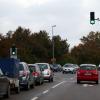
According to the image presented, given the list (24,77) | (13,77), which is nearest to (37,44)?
(24,77)

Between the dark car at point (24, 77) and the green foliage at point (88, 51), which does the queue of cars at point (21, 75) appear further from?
the green foliage at point (88, 51)

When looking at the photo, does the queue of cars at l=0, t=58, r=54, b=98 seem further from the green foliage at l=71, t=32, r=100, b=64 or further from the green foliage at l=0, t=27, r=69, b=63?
the green foliage at l=71, t=32, r=100, b=64

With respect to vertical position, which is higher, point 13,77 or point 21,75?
point 21,75

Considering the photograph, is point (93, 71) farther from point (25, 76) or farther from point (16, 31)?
point (16, 31)

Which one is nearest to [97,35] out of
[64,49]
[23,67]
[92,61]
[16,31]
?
[92,61]

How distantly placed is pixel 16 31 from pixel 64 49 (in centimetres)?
2446

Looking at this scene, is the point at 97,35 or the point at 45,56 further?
the point at 97,35

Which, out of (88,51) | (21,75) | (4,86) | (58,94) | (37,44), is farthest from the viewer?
(88,51)

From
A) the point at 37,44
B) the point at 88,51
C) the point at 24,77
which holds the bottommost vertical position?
the point at 24,77

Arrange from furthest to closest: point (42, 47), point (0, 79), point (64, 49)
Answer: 1. point (64, 49)
2. point (42, 47)
3. point (0, 79)

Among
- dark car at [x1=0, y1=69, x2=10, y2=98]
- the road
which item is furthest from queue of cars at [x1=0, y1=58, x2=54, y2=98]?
the road

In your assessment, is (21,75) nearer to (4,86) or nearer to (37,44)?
(4,86)

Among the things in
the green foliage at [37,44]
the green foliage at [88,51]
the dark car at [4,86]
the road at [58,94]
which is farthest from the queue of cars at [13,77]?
the green foliage at [88,51]

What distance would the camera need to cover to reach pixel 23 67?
28375 mm
